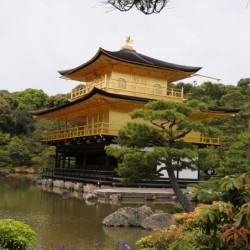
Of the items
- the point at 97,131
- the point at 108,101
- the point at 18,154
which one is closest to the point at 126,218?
the point at 97,131

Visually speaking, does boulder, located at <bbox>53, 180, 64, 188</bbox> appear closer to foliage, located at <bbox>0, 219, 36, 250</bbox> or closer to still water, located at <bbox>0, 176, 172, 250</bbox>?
still water, located at <bbox>0, 176, 172, 250</bbox>

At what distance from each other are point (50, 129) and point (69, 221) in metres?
32.4

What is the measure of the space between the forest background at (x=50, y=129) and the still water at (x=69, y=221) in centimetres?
437

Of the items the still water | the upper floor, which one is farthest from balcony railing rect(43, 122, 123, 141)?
the still water

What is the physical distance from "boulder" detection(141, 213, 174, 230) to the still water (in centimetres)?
26

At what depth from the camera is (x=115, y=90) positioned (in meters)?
22.2

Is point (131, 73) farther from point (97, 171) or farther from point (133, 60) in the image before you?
point (97, 171)

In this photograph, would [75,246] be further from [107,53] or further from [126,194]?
[107,53]

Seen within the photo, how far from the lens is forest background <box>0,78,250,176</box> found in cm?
1276

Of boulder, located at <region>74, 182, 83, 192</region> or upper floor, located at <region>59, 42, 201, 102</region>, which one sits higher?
upper floor, located at <region>59, 42, 201, 102</region>

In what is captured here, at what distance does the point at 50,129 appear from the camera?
42.9m

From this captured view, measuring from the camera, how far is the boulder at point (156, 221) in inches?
401

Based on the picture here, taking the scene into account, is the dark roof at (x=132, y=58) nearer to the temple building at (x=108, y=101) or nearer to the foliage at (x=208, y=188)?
the temple building at (x=108, y=101)

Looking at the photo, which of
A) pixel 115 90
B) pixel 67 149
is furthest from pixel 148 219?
pixel 67 149
